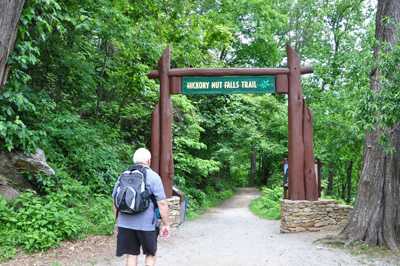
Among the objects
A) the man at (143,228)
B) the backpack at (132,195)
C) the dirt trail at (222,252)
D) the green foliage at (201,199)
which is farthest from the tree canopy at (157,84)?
the man at (143,228)

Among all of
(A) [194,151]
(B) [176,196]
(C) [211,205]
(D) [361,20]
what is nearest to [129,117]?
(B) [176,196]

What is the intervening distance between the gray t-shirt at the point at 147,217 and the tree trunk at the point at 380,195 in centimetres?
431

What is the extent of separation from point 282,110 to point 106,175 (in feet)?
40.3

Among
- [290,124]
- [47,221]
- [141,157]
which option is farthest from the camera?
[290,124]

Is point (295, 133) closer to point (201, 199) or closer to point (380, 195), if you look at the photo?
point (380, 195)

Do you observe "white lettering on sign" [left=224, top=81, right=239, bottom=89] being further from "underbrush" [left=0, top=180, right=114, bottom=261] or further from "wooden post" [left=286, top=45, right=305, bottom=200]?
"underbrush" [left=0, top=180, right=114, bottom=261]

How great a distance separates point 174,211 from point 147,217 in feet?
14.9

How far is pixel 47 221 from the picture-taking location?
513 centimetres

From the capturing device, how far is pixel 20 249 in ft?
15.1

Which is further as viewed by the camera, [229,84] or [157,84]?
[157,84]

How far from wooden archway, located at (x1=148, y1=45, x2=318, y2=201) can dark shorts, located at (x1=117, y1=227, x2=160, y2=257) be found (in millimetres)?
4416

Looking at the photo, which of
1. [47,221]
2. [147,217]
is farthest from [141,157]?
[47,221]

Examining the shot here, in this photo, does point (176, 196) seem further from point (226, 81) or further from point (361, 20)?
point (361, 20)

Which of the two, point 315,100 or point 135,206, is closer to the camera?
point 135,206
